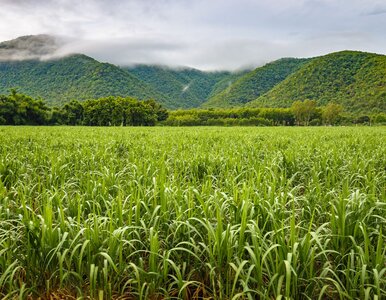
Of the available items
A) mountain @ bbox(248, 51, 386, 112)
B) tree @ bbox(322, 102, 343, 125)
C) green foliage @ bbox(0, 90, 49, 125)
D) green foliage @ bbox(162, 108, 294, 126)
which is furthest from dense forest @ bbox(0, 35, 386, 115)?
green foliage @ bbox(0, 90, 49, 125)

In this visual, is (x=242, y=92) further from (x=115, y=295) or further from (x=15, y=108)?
(x=115, y=295)

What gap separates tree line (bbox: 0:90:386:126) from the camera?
6281cm

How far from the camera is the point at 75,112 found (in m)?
73.4

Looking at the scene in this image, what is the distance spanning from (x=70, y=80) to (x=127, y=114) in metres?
83.9

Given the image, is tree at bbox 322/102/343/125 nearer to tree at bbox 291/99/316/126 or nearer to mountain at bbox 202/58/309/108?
tree at bbox 291/99/316/126

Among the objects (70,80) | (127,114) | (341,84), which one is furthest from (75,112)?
(341,84)

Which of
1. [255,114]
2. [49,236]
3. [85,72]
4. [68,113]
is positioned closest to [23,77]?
[85,72]

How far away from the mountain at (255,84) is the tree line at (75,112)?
270ft

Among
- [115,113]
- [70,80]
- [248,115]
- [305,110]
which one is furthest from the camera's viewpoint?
[70,80]

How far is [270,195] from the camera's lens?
3646 millimetres

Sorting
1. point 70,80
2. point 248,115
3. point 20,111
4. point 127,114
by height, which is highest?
point 70,80

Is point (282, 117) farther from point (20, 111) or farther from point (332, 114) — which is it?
point (20, 111)

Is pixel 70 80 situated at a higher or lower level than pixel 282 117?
higher

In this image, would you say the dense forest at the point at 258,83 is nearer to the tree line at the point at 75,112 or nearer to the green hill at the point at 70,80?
the green hill at the point at 70,80
